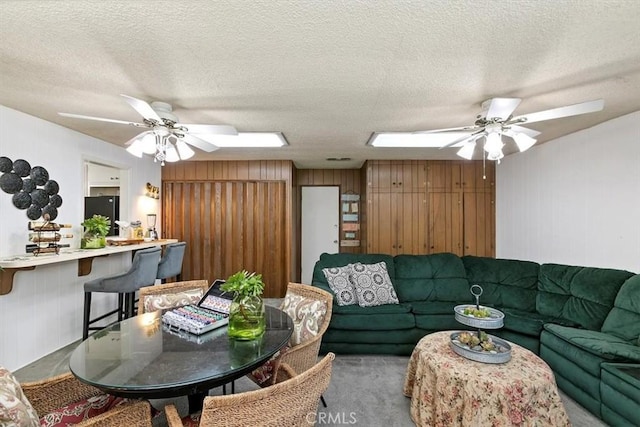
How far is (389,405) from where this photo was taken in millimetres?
2152

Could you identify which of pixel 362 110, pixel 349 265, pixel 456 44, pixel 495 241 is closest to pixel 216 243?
pixel 349 265

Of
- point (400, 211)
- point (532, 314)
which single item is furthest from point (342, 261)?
point (532, 314)

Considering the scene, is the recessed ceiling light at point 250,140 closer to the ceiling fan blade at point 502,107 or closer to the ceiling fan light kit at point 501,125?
the ceiling fan light kit at point 501,125

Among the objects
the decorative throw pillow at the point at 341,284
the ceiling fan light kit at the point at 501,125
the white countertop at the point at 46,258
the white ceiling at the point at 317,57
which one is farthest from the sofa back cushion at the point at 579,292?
the white countertop at the point at 46,258

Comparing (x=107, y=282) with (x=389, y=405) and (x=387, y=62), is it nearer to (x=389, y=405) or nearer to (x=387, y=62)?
(x=389, y=405)

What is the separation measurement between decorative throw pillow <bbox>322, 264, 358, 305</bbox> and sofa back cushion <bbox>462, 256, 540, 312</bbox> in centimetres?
150

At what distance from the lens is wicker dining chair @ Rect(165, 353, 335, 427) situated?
85 cm

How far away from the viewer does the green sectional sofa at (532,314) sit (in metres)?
2.03

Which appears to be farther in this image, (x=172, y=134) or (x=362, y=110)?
(x=362, y=110)

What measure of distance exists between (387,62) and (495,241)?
4.16 m

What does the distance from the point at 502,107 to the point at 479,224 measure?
3340mm

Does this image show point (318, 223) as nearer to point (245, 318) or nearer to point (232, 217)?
point (232, 217)

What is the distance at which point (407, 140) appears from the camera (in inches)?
148

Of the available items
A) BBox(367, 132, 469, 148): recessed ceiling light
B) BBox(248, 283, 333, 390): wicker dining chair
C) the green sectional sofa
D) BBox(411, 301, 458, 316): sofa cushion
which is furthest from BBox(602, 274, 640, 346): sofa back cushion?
BBox(248, 283, 333, 390): wicker dining chair
